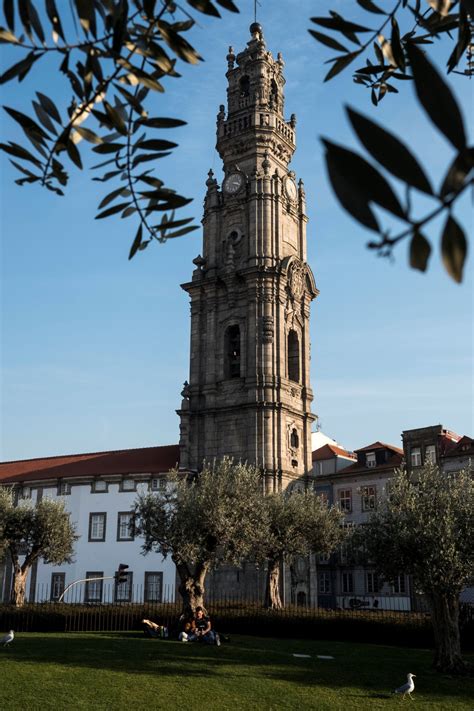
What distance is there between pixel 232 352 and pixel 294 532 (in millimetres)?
17567

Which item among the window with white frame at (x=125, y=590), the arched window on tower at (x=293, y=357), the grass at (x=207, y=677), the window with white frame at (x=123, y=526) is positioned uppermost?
the arched window on tower at (x=293, y=357)

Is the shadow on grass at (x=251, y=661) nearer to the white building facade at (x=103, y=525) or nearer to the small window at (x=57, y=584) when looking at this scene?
the white building facade at (x=103, y=525)

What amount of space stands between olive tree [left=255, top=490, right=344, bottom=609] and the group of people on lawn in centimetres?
1096

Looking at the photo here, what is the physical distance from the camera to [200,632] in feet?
89.0

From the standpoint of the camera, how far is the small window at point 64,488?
5550 cm

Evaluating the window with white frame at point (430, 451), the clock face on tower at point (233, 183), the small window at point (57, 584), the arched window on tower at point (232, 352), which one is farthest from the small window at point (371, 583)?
the clock face on tower at point (233, 183)

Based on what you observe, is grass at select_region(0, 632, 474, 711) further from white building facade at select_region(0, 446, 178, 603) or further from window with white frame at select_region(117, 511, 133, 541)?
window with white frame at select_region(117, 511, 133, 541)

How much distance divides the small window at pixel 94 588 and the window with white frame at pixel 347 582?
1962 centimetres

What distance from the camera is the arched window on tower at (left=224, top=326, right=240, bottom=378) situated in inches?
2152

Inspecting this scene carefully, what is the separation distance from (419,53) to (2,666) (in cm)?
2231

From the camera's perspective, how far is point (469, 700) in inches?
719

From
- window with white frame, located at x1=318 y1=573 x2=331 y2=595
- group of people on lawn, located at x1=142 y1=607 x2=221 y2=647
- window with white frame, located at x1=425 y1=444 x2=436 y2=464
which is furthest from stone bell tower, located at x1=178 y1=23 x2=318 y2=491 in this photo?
group of people on lawn, located at x1=142 y1=607 x2=221 y2=647

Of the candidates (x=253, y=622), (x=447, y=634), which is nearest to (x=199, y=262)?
(x=253, y=622)

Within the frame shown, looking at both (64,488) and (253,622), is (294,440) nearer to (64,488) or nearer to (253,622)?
(64,488)
